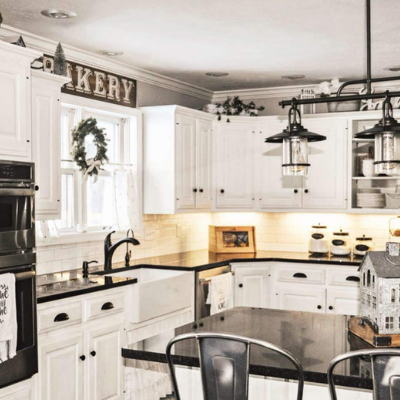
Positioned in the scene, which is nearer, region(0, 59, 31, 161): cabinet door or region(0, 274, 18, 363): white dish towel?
region(0, 274, 18, 363): white dish towel

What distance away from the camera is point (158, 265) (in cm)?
512

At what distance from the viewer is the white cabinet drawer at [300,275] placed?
18.3 feet

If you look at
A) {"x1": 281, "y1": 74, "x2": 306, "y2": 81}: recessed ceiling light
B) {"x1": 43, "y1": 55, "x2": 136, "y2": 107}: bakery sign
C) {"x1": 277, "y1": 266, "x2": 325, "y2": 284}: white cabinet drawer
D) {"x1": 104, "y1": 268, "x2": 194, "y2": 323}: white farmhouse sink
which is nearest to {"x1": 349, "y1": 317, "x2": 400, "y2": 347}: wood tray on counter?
{"x1": 104, "y1": 268, "x2": 194, "y2": 323}: white farmhouse sink

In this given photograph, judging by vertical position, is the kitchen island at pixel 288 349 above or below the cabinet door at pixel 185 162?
below

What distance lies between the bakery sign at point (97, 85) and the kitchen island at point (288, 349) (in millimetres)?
2516

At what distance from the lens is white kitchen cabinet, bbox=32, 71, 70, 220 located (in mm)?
3887

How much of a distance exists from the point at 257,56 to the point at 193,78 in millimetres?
1083

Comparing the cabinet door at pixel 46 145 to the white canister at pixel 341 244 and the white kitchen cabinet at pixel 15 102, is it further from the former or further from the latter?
the white canister at pixel 341 244

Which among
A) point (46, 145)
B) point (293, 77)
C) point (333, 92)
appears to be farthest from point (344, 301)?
point (46, 145)

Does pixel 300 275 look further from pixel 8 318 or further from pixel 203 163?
pixel 8 318

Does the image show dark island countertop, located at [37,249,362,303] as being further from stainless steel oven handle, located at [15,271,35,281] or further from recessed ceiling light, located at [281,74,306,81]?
recessed ceiling light, located at [281,74,306,81]

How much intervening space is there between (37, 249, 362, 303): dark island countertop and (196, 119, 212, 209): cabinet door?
1.82ft

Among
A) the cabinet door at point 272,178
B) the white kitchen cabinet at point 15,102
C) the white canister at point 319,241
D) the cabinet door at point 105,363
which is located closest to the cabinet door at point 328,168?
the cabinet door at point 272,178

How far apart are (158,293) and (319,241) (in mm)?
2126
